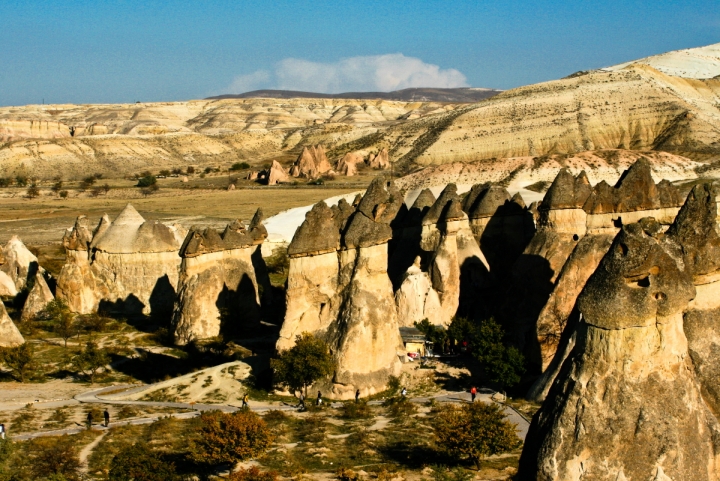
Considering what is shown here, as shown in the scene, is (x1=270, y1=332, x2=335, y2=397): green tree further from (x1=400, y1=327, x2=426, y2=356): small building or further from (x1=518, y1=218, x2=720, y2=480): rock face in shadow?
(x1=518, y1=218, x2=720, y2=480): rock face in shadow

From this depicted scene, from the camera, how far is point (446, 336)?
24.1 meters

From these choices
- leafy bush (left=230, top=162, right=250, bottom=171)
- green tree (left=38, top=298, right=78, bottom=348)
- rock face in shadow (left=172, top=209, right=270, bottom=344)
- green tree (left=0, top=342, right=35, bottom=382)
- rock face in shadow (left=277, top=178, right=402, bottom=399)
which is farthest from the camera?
leafy bush (left=230, top=162, right=250, bottom=171)

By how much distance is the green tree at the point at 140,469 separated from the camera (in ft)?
46.0

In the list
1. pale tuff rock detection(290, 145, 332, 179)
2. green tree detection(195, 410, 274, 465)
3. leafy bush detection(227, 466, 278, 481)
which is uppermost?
pale tuff rock detection(290, 145, 332, 179)

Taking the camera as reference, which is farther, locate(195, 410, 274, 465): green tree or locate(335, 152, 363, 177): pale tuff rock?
locate(335, 152, 363, 177): pale tuff rock

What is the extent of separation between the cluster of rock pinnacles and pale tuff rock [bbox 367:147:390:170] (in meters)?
66.8

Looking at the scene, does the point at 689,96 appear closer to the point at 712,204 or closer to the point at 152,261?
the point at 152,261

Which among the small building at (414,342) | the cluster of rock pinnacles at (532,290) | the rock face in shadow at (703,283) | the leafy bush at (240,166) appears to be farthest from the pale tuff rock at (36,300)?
the leafy bush at (240,166)

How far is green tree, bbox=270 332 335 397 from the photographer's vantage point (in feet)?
65.7

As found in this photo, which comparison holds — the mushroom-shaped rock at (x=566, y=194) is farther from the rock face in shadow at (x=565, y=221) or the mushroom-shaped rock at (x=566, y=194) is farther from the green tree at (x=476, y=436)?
the green tree at (x=476, y=436)

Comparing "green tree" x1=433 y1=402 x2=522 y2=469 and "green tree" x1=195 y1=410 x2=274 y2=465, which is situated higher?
"green tree" x1=433 y1=402 x2=522 y2=469

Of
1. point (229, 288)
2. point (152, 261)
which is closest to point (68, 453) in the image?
point (229, 288)

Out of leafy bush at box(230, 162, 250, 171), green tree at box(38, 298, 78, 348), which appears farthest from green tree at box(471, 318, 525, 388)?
leafy bush at box(230, 162, 250, 171)

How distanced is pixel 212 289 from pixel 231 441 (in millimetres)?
13582
